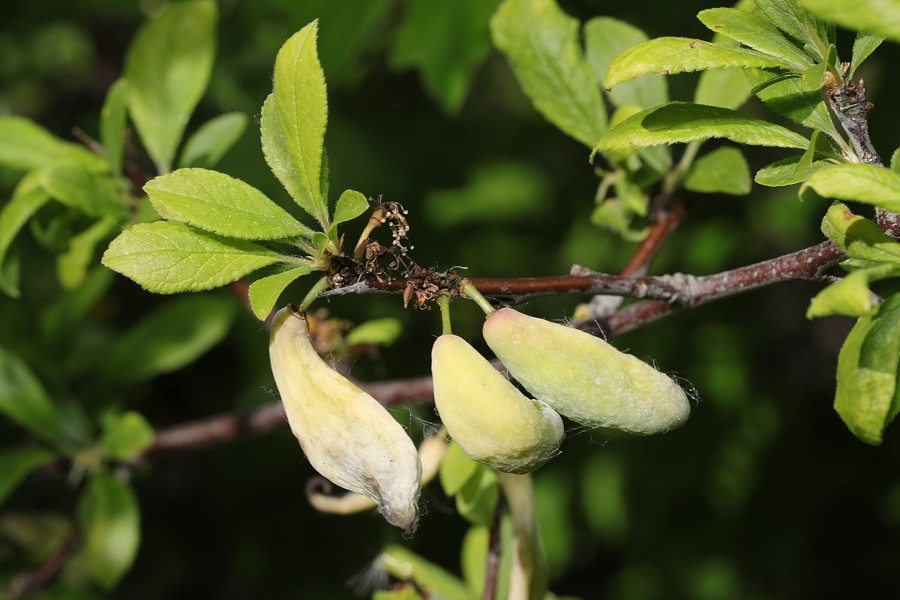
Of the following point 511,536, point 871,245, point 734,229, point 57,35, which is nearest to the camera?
point 871,245

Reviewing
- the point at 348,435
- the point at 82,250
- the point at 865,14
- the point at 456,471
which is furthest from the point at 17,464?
the point at 865,14

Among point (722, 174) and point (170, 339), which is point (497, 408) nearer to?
point (722, 174)

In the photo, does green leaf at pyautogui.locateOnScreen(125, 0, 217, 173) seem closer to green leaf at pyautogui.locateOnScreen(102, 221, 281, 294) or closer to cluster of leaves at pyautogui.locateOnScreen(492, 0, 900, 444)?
Answer: green leaf at pyautogui.locateOnScreen(102, 221, 281, 294)

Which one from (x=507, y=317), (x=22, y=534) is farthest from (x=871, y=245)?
(x=22, y=534)

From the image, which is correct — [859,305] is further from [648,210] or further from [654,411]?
[648,210]

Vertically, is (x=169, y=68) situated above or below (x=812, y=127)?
below

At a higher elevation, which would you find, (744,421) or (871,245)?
(871,245)

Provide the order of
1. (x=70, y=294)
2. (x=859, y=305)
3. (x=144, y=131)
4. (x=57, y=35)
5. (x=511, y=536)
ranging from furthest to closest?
1. (x=57, y=35)
2. (x=70, y=294)
3. (x=144, y=131)
4. (x=511, y=536)
5. (x=859, y=305)
